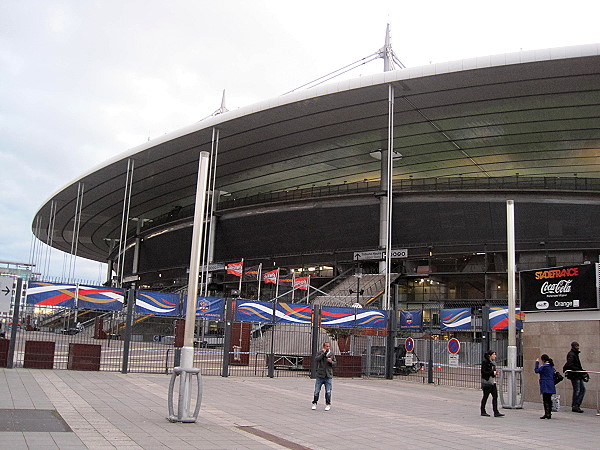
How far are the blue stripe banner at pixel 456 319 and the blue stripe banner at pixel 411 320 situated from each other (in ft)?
4.95

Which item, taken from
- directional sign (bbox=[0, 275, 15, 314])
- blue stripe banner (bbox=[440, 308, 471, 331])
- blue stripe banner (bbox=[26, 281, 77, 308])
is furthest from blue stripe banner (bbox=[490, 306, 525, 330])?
directional sign (bbox=[0, 275, 15, 314])

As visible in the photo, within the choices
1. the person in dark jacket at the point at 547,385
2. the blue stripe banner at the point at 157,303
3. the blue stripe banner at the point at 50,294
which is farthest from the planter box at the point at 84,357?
the person in dark jacket at the point at 547,385

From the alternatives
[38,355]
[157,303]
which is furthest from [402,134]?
[38,355]

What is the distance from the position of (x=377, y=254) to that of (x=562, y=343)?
3468cm

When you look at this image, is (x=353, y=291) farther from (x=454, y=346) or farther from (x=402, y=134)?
(x=454, y=346)

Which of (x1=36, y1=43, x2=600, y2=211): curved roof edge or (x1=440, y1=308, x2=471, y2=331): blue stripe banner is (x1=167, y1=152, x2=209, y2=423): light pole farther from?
(x1=36, y1=43, x2=600, y2=211): curved roof edge

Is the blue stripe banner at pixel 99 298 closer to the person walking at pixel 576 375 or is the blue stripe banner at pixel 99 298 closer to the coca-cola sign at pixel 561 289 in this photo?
the coca-cola sign at pixel 561 289

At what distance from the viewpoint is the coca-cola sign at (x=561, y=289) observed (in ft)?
55.5

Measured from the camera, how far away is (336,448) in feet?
30.9

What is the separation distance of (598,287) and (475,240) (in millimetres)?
34964

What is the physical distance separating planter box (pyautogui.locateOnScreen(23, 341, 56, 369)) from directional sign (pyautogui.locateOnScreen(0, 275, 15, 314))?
451 cm

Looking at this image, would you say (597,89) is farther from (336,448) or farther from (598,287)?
(336,448)

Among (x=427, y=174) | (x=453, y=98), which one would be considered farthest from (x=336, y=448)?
(x=427, y=174)

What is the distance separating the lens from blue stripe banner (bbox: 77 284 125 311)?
2108 cm
